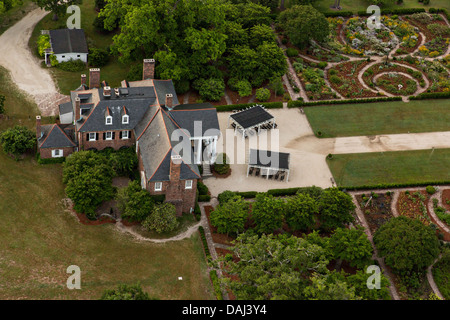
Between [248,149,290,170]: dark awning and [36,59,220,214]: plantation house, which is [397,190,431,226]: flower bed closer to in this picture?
[248,149,290,170]: dark awning

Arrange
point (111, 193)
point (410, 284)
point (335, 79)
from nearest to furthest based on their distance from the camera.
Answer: point (410, 284), point (111, 193), point (335, 79)

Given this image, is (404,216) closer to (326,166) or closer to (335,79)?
(326,166)

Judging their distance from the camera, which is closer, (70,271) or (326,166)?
(70,271)

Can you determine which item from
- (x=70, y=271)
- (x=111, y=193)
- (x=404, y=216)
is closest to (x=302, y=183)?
(x=404, y=216)

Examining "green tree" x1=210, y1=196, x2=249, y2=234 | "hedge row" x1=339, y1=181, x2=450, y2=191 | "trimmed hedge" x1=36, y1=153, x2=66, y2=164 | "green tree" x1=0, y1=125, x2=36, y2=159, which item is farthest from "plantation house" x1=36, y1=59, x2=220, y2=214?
"hedge row" x1=339, y1=181, x2=450, y2=191

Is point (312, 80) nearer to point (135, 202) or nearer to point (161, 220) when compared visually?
point (161, 220)

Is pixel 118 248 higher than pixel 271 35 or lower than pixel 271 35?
lower

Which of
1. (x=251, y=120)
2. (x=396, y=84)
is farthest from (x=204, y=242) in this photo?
(x=396, y=84)
